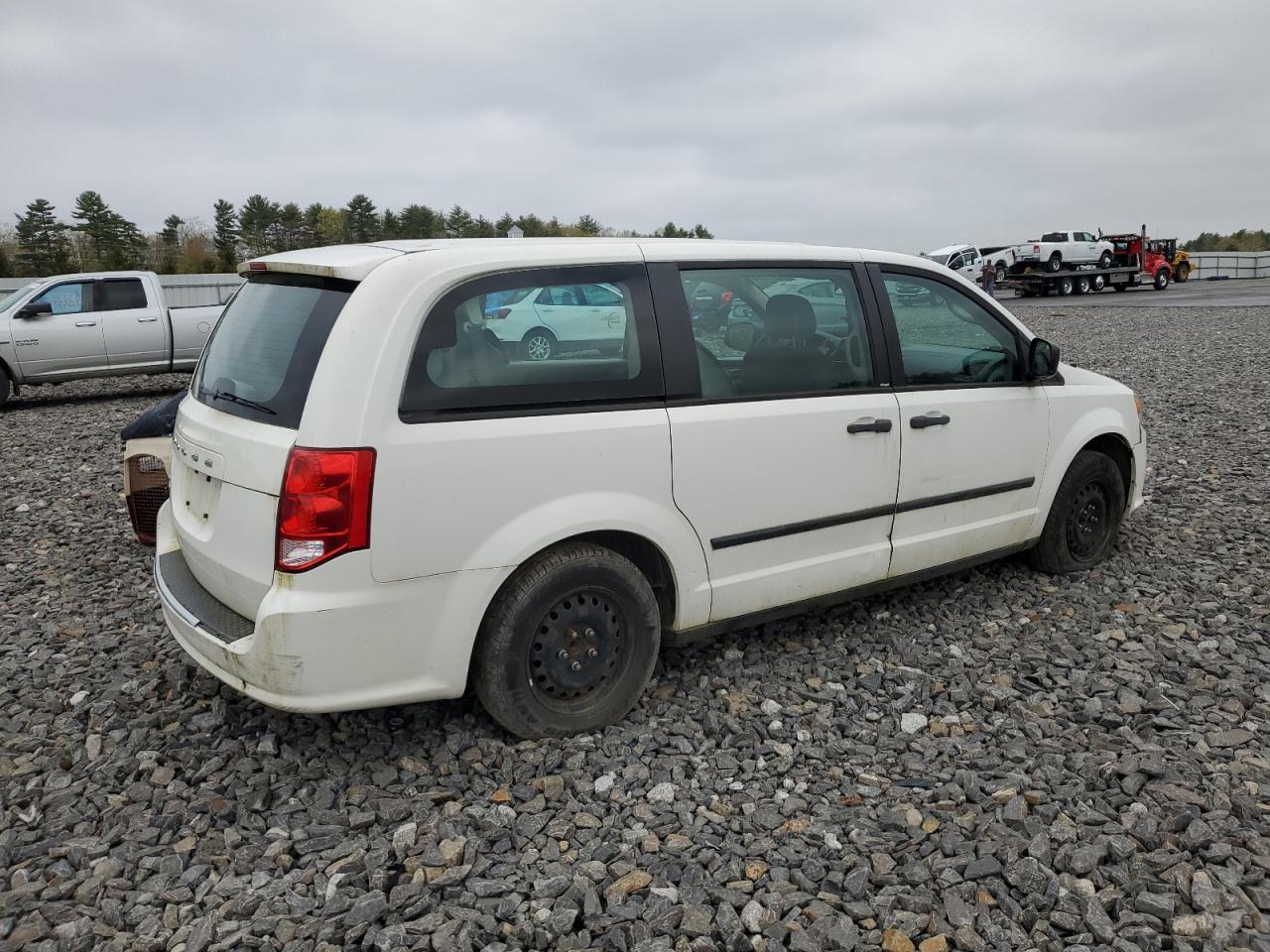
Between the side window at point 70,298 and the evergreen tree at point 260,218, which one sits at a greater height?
the evergreen tree at point 260,218

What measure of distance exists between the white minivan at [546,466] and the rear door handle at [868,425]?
0.01 meters

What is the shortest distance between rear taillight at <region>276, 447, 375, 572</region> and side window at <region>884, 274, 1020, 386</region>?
2.48 m

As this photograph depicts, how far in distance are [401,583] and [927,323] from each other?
2681 mm

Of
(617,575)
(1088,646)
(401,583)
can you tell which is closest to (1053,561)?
(1088,646)

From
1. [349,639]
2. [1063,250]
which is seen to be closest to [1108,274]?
[1063,250]

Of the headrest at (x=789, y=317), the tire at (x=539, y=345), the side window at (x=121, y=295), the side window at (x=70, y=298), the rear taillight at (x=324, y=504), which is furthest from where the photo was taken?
the side window at (x=121, y=295)

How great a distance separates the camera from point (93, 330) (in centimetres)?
1343

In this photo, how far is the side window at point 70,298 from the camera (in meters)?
13.4

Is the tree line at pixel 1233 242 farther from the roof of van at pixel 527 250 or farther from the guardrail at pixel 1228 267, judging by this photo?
the roof of van at pixel 527 250

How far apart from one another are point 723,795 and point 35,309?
1314cm

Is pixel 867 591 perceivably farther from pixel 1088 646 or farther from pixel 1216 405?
pixel 1216 405

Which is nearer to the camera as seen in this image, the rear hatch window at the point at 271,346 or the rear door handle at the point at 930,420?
the rear hatch window at the point at 271,346

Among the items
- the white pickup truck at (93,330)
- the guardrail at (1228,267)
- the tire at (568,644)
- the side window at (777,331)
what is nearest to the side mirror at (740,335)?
the side window at (777,331)

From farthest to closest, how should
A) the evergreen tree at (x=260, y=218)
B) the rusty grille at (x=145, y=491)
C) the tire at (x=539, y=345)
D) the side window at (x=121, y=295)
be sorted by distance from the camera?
the evergreen tree at (x=260, y=218) < the side window at (x=121, y=295) < the rusty grille at (x=145, y=491) < the tire at (x=539, y=345)
